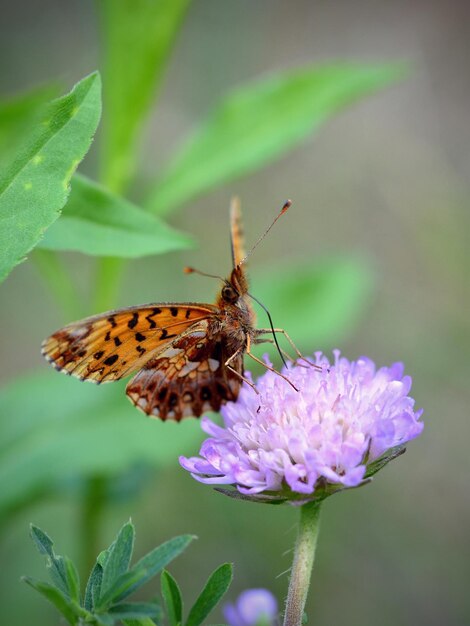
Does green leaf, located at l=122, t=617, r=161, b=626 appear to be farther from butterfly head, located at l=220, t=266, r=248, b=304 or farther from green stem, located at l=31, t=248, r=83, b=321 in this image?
green stem, located at l=31, t=248, r=83, b=321

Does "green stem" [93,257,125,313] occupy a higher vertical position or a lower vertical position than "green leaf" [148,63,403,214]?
lower

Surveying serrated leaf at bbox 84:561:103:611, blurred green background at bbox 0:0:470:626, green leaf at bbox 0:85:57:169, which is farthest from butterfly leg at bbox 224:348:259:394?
green leaf at bbox 0:85:57:169

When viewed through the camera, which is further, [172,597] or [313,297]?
[313,297]

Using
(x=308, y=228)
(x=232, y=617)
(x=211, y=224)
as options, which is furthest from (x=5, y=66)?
(x=232, y=617)

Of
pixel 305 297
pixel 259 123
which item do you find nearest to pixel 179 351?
pixel 259 123

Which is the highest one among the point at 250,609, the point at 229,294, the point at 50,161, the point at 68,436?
the point at 50,161

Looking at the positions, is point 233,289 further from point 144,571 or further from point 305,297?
point 305,297
